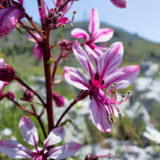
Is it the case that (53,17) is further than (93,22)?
No

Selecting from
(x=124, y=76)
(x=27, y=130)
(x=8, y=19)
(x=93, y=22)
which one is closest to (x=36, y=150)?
(x=27, y=130)

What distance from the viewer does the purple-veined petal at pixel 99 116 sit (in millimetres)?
1302

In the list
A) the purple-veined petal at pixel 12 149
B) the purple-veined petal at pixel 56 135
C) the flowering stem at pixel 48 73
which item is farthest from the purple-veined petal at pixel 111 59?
the purple-veined petal at pixel 12 149

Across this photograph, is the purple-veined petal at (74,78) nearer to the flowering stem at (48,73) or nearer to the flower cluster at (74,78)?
the flower cluster at (74,78)

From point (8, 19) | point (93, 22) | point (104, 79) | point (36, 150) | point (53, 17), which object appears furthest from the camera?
point (93, 22)

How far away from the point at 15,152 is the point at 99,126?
587 millimetres

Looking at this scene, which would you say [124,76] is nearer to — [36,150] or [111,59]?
[111,59]

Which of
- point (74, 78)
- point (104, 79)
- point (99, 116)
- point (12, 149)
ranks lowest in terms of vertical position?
point (12, 149)

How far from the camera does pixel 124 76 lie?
1442mm

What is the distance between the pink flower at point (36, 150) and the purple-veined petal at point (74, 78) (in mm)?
331

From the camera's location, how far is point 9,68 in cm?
147

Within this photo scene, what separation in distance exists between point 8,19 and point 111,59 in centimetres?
66

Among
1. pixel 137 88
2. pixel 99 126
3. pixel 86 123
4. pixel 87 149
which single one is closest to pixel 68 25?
pixel 99 126

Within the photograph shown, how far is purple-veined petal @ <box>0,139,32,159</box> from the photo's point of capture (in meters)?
1.42
